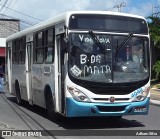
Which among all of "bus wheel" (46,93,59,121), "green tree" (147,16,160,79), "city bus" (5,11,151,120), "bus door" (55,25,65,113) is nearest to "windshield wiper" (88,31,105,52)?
"city bus" (5,11,151,120)

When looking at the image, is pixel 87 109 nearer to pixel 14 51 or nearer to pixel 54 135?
pixel 54 135

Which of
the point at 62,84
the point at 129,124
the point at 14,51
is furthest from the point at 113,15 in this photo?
the point at 14,51

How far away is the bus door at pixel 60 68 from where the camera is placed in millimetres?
11562

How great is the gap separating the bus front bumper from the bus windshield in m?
0.61

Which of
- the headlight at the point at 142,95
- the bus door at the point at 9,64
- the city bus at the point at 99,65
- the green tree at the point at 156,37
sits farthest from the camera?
the green tree at the point at 156,37

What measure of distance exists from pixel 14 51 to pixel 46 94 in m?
5.76

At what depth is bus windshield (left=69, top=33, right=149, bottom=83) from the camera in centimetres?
1108

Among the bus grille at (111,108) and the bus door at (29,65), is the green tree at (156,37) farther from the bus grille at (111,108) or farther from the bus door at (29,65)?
the bus grille at (111,108)

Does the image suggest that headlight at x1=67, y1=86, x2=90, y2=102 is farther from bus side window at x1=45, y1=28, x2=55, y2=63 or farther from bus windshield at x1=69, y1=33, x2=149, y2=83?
bus side window at x1=45, y1=28, x2=55, y2=63

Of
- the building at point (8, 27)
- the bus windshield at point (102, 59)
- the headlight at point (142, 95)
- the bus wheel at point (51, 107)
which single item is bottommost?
the bus wheel at point (51, 107)

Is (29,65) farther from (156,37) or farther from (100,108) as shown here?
(156,37)

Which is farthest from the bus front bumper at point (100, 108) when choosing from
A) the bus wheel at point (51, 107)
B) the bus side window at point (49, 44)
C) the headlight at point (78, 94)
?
the bus side window at point (49, 44)

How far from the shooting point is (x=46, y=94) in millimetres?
13102

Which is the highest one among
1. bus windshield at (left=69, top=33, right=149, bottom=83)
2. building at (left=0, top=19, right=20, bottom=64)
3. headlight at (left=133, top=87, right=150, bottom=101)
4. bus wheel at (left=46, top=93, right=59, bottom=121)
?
building at (left=0, top=19, right=20, bottom=64)
